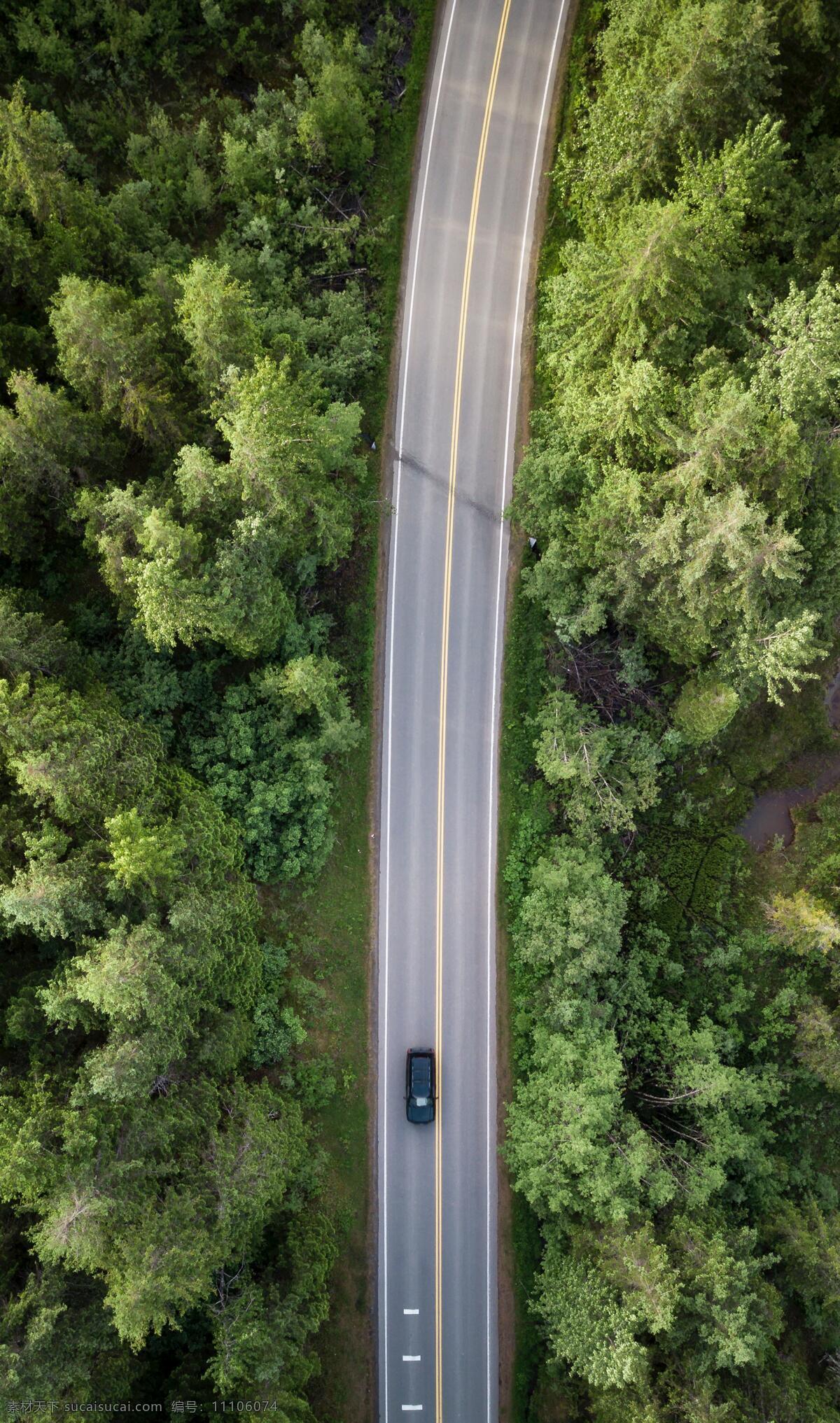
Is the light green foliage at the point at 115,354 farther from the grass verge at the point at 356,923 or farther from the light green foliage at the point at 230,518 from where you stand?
the grass verge at the point at 356,923

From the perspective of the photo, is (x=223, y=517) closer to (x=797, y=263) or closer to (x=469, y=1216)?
(x=797, y=263)

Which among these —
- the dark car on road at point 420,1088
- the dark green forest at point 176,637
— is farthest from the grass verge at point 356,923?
the dark car on road at point 420,1088

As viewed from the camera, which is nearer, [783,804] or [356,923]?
[356,923]

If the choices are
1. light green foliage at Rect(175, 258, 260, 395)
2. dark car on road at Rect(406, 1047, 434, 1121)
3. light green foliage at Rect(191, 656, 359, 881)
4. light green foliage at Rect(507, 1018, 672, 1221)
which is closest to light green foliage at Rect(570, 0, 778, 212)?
light green foliage at Rect(175, 258, 260, 395)

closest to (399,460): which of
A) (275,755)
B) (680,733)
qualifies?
(275,755)

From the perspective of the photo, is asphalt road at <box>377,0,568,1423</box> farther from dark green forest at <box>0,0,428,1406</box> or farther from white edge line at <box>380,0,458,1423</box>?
dark green forest at <box>0,0,428,1406</box>

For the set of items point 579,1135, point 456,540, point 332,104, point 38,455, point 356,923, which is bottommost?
point 579,1135

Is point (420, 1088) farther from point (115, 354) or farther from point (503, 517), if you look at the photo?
point (115, 354)
